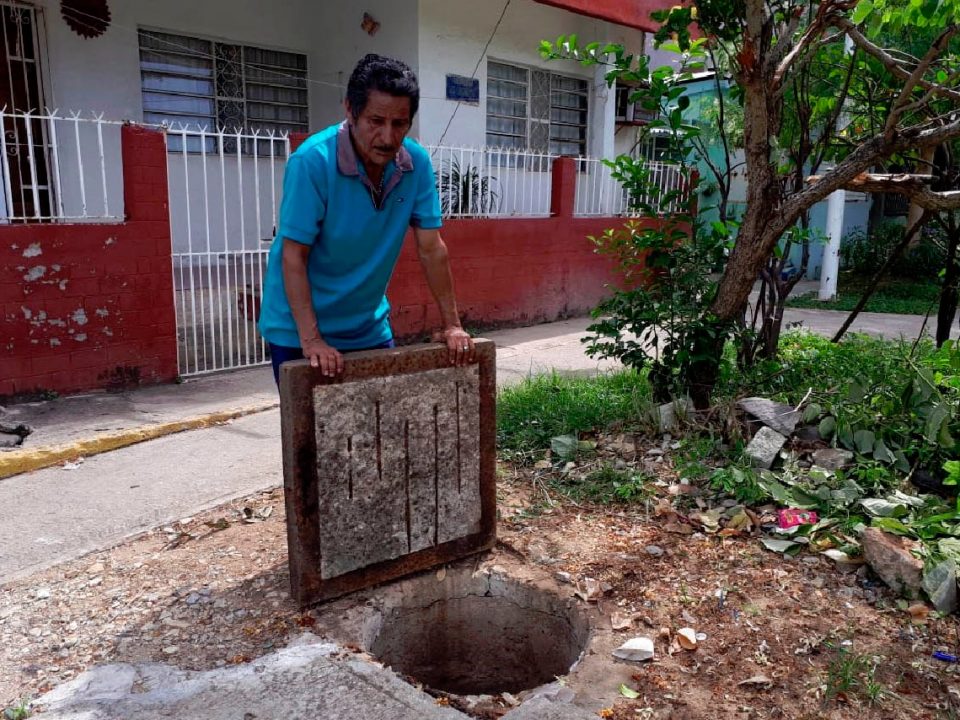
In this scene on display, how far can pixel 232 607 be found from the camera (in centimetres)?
279

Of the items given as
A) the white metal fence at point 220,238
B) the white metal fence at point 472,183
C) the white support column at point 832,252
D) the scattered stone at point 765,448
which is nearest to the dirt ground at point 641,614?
the scattered stone at point 765,448

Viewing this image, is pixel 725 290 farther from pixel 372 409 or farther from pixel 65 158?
pixel 65 158

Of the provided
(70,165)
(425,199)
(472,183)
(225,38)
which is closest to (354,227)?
(425,199)

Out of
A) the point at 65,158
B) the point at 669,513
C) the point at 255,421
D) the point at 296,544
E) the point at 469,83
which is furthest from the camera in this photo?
the point at 469,83

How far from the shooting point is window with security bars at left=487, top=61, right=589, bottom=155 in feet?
33.3

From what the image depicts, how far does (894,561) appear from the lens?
9.30 ft

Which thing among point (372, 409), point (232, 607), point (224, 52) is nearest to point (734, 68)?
point (372, 409)

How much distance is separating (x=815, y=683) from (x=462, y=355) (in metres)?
1.57

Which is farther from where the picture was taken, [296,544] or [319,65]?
[319,65]

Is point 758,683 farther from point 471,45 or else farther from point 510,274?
point 471,45

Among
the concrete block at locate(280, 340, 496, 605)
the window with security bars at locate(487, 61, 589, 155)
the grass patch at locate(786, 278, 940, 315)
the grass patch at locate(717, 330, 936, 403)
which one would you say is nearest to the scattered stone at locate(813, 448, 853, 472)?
the grass patch at locate(717, 330, 936, 403)

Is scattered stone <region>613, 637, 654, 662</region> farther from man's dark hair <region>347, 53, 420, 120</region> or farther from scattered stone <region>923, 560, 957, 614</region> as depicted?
man's dark hair <region>347, 53, 420, 120</region>

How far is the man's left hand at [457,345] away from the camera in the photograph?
2879 mm

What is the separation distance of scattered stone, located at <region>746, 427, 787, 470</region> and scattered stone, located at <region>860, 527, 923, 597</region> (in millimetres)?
724
